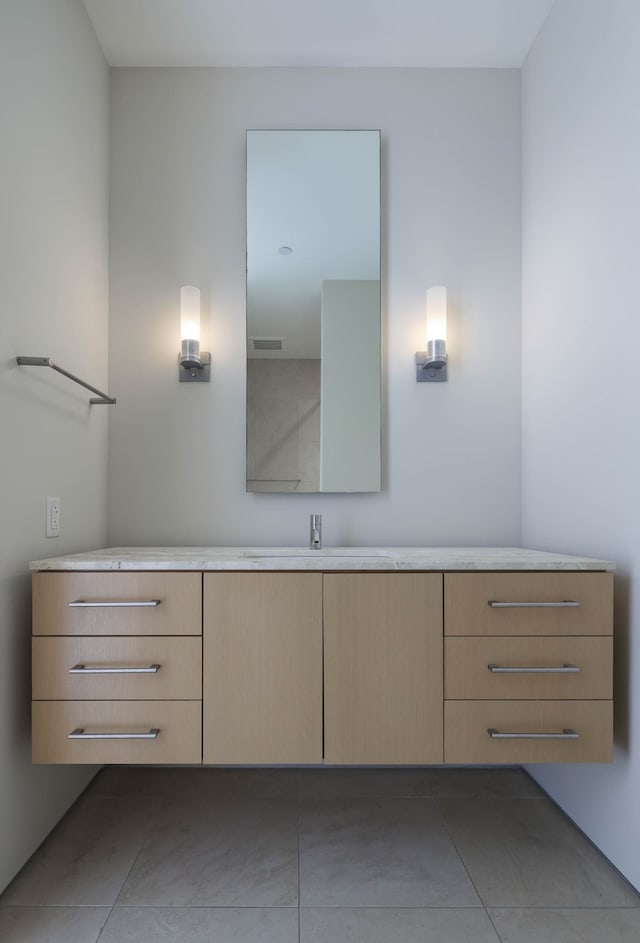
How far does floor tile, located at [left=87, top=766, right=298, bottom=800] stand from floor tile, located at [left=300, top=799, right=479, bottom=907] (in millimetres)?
171

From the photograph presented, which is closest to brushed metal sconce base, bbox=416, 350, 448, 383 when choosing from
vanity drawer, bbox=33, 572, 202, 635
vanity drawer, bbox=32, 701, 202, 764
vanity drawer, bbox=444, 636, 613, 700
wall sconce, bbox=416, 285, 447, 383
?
wall sconce, bbox=416, 285, 447, 383

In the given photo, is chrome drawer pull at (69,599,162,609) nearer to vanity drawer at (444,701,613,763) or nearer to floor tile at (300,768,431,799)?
vanity drawer at (444,701,613,763)

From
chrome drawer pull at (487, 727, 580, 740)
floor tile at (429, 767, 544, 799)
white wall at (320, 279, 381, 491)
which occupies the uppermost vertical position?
white wall at (320, 279, 381, 491)

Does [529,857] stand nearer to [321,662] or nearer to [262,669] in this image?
[321,662]

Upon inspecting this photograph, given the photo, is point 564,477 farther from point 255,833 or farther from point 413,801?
point 255,833

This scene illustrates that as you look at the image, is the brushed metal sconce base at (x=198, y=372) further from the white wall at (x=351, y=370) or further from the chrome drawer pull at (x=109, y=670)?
the chrome drawer pull at (x=109, y=670)

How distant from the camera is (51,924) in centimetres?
136

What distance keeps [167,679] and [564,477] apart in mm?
1317

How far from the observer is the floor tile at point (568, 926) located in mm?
1326

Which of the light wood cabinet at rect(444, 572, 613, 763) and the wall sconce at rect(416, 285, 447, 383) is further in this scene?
the wall sconce at rect(416, 285, 447, 383)

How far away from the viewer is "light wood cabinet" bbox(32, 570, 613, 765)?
149 centimetres

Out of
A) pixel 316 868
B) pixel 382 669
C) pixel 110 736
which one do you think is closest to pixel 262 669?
pixel 382 669

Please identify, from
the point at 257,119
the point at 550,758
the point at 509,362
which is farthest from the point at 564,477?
the point at 257,119

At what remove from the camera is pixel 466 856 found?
162cm
